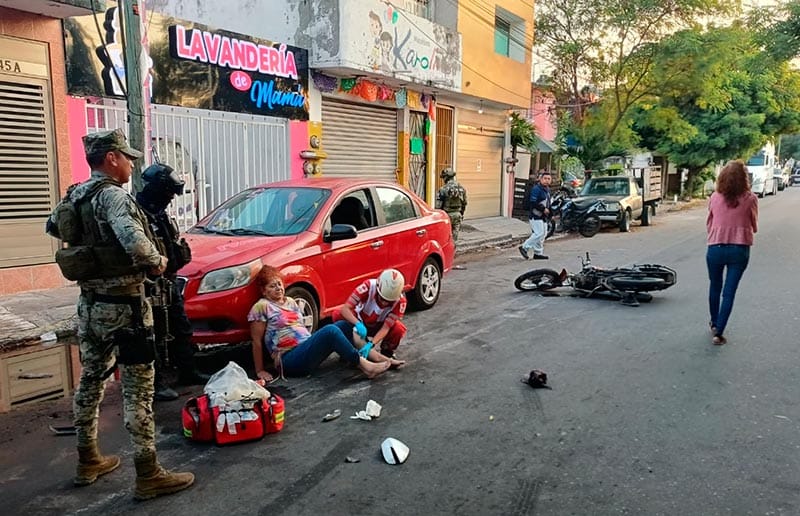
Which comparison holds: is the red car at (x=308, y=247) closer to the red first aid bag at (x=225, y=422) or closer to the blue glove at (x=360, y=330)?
the blue glove at (x=360, y=330)

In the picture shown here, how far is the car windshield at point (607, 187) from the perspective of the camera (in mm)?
19078

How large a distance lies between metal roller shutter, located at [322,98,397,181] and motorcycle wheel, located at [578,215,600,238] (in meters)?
5.44

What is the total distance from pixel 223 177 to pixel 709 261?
7.83m

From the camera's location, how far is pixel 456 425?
4.35 metres

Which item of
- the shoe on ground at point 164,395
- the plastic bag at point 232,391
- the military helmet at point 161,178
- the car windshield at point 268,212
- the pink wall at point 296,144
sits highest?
the pink wall at point 296,144

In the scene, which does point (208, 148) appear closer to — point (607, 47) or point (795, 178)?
point (607, 47)

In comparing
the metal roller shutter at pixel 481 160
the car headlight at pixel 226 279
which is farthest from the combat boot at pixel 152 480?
the metal roller shutter at pixel 481 160

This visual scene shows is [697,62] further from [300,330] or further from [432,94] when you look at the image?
[300,330]

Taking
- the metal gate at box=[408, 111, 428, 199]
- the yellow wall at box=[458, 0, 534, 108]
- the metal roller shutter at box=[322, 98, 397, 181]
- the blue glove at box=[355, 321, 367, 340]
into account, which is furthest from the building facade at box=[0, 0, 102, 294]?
the yellow wall at box=[458, 0, 534, 108]

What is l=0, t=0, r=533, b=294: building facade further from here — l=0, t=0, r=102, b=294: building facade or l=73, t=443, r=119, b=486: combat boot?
l=73, t=443, r=119, b=486: combat boot

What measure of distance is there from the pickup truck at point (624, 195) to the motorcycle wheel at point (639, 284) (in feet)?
32.3

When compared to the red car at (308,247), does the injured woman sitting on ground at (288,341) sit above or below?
below

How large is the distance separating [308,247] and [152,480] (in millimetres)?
3014

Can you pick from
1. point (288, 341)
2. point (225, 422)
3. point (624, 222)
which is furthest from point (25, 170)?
point (624, 222)
